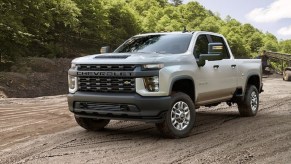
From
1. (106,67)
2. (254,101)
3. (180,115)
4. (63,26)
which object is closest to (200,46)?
(180,115)

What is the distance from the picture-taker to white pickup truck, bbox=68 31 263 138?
6.70 meters

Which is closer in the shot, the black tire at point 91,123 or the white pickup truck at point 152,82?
the white pickup truck at point 152,82

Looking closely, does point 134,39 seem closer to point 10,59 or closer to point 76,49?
point 10,59

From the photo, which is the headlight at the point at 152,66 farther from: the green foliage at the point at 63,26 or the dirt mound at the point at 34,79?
the dirt mound at the point at 34,79

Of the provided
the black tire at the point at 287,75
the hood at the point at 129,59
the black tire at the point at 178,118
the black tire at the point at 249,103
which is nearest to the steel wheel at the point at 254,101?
the black tire at the point at 249,103

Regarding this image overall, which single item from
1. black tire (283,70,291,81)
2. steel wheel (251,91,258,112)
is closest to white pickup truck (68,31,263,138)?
steel wheel (251,91,258,112)

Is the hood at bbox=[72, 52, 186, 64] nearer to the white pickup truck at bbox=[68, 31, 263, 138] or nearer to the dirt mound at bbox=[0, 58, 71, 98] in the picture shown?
the white pickup truck at bbox=[68, 31, 263, 138]

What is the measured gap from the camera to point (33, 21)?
27547 millimetres

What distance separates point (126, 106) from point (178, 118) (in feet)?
3.30

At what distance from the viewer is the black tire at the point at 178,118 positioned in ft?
22.7

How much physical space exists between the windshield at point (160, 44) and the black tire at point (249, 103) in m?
2.74

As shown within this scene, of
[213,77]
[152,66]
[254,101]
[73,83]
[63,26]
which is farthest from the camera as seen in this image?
[63,26]

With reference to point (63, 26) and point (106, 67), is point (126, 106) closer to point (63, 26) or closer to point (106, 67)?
point (106, 67)

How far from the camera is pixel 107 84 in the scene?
22.7 feet
